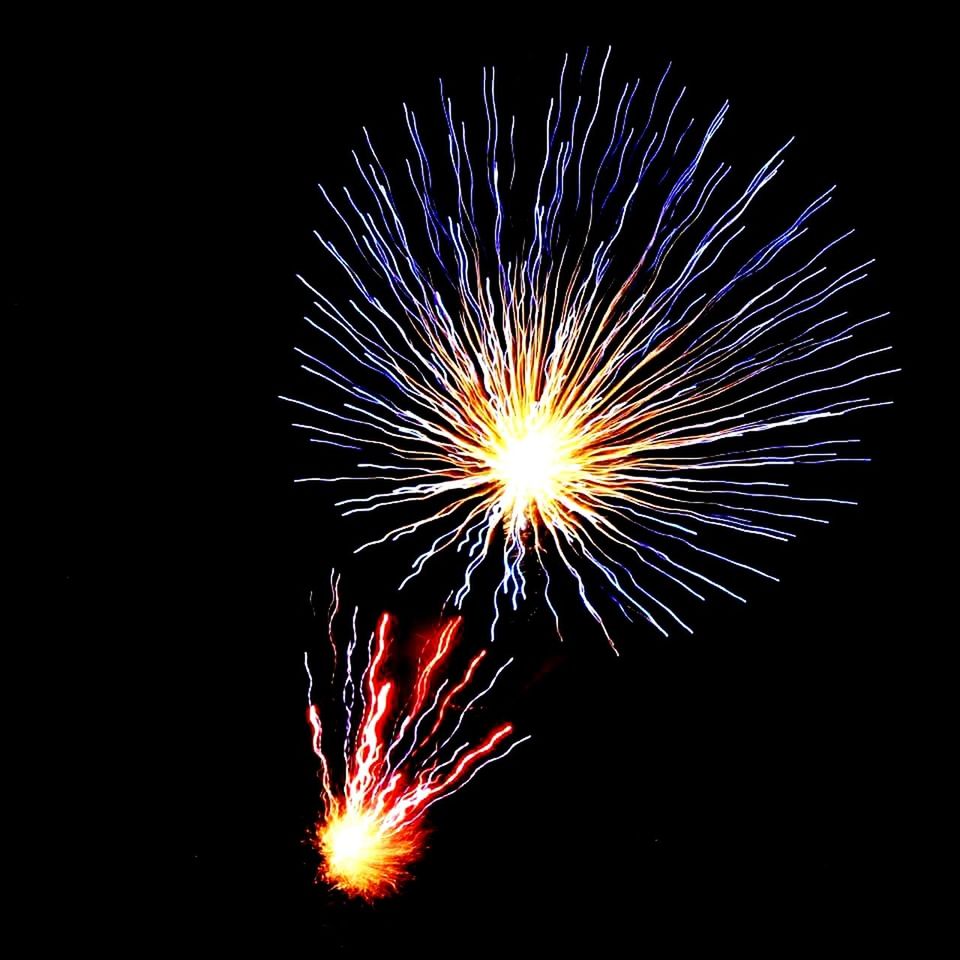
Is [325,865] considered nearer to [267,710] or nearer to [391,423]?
[267,710]

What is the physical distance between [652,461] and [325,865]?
12.8ft

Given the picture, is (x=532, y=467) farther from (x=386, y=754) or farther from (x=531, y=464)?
(x=386, y=754)

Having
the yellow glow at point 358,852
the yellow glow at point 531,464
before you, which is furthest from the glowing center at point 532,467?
the yellow glow at point 358,852

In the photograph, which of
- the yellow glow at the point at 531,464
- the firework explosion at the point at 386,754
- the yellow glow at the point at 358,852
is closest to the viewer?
the yellow glow at the point at 531,464

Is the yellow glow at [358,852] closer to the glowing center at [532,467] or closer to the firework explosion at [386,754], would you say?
the firework explosion at [386,754]

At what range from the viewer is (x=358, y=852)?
537cm

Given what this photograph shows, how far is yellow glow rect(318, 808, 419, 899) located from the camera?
5301mm

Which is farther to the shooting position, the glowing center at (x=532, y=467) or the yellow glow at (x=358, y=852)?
the yellow glow at (x=358, y=852)

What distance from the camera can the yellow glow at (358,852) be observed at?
17.4 feet

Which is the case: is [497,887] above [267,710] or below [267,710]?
below

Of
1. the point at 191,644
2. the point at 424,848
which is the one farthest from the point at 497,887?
the point at 191,644

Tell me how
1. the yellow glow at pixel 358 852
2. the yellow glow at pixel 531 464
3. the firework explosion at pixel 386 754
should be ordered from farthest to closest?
the yellow glow at pixel 358 852 → the firework explosion at pixel 386 754 → the yellow glow at pixel 531 464

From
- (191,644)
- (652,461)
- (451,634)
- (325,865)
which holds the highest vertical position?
(191,644)

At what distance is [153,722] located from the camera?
564 centimetres
